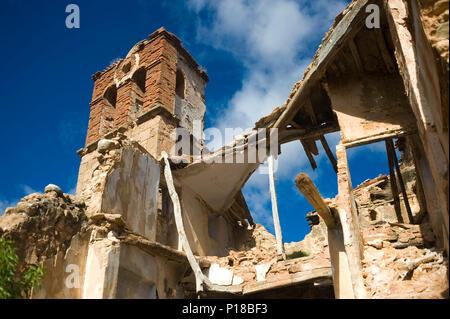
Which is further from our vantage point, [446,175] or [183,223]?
[183,223]

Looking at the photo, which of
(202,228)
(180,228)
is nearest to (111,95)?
(202,228)

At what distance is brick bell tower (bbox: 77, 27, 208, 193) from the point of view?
11.7 meters

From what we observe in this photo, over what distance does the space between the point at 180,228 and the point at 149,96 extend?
490cm

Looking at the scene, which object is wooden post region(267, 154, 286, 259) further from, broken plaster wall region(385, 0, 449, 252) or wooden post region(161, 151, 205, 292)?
broken plaster wall region(385, 0, 449, 252)

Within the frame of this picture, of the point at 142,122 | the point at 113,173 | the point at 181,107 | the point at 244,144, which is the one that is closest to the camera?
the point at 113,173

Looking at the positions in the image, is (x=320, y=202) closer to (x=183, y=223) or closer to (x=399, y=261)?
(x=399, y=261)

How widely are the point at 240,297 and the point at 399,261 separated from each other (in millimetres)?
3505

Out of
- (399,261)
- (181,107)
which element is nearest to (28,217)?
(399,261)

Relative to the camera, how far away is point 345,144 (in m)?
7.93

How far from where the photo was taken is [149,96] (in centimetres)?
1235

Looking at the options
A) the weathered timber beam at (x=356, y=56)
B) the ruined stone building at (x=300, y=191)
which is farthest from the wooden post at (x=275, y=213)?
the weathered timber beam at (x=356, y=56)

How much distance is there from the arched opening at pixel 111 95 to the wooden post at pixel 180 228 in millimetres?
5376

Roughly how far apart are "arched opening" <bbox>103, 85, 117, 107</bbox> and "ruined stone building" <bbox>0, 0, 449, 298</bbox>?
8.58 ft
